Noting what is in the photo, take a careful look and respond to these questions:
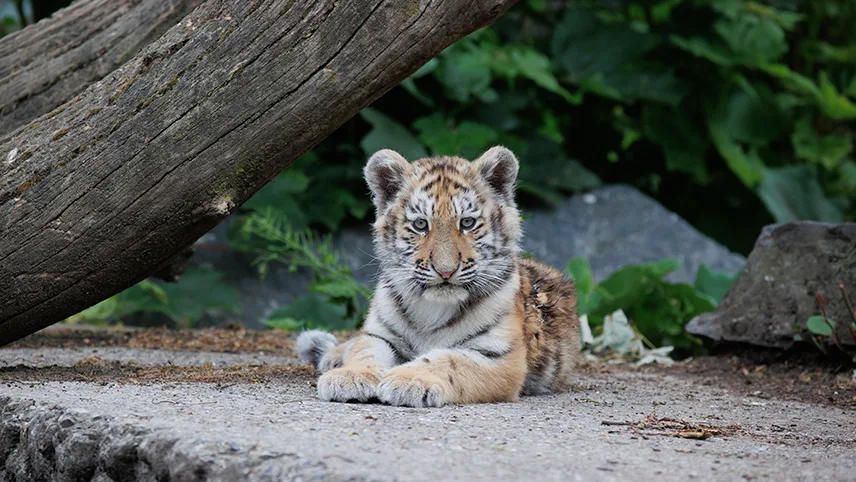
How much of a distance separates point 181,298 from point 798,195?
5.73 metres

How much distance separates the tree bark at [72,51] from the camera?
5.25 meters

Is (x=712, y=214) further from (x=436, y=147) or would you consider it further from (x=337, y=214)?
(x=337, y=214)

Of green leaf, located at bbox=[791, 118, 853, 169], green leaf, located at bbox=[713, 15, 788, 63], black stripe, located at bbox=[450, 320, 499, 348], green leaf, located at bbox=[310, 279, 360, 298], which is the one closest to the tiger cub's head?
black stripe, located at bbox=[450, 320, 499, 348]

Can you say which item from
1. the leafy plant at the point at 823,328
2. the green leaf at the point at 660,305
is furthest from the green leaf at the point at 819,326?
the green leaf at the point at 660,305

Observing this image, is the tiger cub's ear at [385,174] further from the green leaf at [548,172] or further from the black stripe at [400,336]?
the green leaf at [548,172]

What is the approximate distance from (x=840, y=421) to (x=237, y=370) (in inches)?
105

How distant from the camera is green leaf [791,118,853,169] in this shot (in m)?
9.31

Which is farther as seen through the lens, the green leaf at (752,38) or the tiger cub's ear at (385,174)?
the green leaf at (752,38)

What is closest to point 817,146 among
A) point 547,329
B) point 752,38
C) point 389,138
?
point 752,38

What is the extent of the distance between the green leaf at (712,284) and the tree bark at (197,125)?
393 cm

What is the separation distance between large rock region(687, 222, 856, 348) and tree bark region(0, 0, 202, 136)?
3.68 metres

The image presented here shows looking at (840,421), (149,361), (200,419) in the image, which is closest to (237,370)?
(149,361)

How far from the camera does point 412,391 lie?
3551 mm

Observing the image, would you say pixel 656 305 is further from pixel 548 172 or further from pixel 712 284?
pixel 548 172
